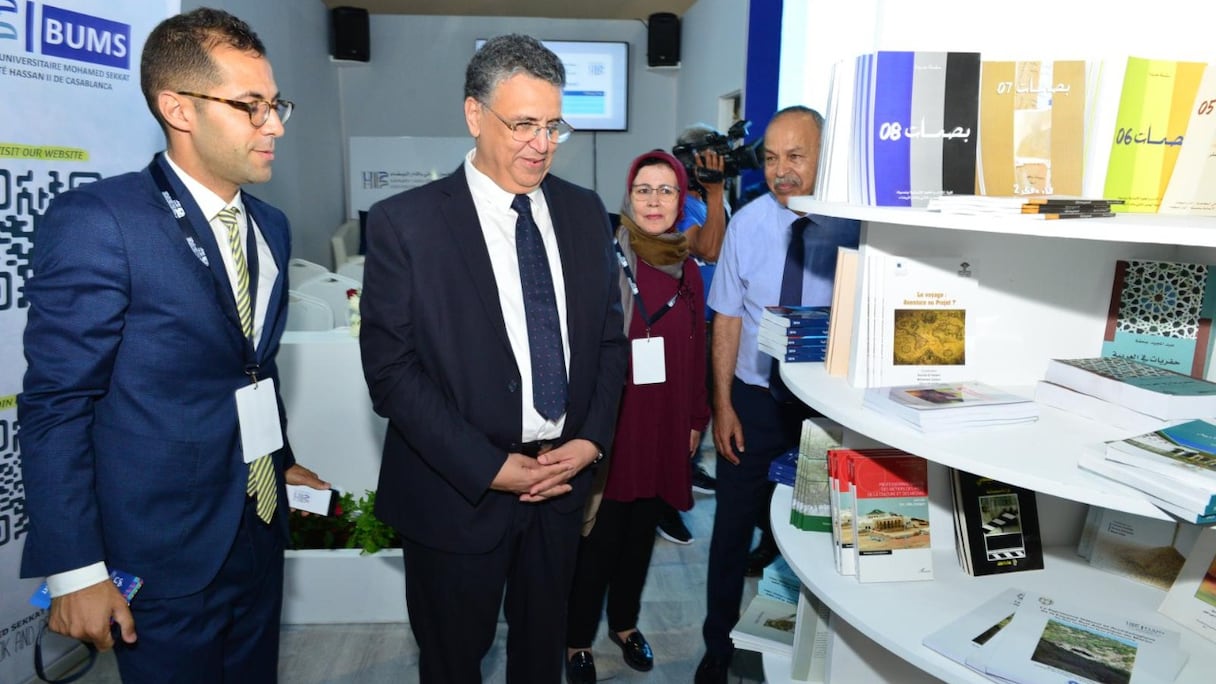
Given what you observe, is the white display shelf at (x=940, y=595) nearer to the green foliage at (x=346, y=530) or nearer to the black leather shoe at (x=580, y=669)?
the black leather shoe at (x=580, y=669)

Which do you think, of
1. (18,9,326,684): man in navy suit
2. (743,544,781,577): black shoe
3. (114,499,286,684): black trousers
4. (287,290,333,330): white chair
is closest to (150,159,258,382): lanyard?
(18,9,326,684): man in navy suit

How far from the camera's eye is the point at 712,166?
3.32 m

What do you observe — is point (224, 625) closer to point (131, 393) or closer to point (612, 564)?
point (131, 393)

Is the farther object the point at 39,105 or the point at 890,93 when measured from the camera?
the point at 39,105

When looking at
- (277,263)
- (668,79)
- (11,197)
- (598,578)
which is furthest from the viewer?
(668,79)

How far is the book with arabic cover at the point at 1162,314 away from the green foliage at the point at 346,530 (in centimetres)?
233

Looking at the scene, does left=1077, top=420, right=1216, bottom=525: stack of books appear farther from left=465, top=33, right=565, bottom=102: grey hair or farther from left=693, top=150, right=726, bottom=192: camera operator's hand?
left=693, top=150, right=726, bottom=192: camera operator's hand

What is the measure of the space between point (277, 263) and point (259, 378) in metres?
0.28

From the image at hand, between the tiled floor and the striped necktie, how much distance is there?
1.19 metres

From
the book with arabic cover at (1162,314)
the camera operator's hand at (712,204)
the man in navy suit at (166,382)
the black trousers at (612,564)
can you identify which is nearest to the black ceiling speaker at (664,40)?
the camera operator's hand at (712,204)

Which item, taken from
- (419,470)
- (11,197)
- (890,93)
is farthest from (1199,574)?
(11,197)

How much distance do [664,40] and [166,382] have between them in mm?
7960

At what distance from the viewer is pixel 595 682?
2434 millimetres

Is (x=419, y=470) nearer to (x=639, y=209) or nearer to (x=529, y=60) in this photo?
(x=529, y=60)
